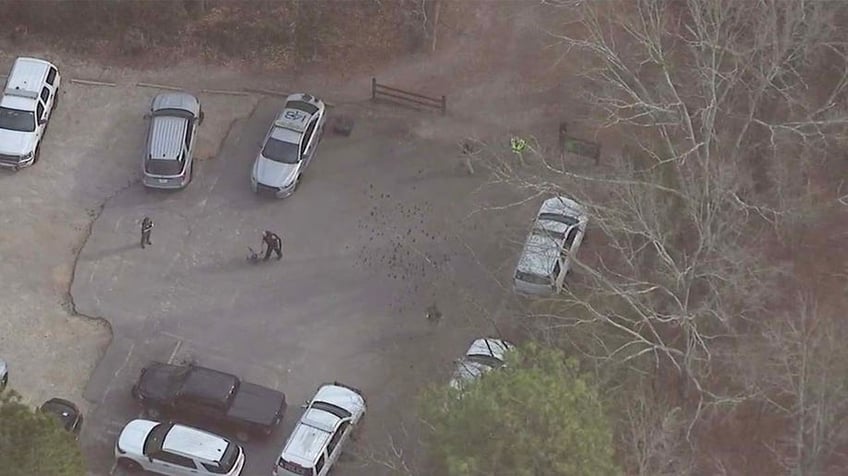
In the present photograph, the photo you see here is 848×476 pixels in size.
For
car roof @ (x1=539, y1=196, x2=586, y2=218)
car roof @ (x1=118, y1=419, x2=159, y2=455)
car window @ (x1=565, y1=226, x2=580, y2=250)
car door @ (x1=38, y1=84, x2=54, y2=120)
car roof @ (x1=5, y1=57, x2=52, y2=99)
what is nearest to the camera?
car roof @ (x1=118, y1=419, x2=159, y2=455)

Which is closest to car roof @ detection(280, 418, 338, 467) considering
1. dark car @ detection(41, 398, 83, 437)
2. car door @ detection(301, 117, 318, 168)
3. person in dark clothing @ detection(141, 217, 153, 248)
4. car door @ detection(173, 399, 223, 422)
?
car door @ detection(173, 399, 223, 422)

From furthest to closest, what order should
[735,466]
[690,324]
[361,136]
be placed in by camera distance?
[361,136], [735,466], [690,324]

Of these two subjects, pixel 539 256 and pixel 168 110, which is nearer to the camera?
pixel 539 256

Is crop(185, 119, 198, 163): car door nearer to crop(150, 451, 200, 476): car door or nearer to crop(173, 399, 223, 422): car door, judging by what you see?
crop(173, 399, 223, 422): car door

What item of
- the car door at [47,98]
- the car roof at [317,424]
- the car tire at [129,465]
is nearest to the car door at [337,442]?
the car roof at [317,424]

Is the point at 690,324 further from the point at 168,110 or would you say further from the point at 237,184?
the point at 168,110

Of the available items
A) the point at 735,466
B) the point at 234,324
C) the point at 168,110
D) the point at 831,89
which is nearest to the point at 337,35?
the point at 168,110
